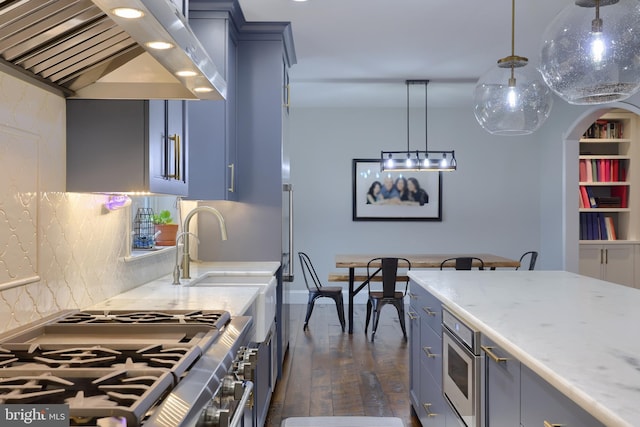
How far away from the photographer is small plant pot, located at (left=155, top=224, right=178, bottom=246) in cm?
342

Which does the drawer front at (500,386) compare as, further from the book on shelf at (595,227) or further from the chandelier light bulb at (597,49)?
the book on shelf at (595,227)

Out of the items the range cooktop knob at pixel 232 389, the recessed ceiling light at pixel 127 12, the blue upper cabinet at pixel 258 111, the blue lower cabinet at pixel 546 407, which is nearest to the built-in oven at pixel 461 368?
the blue lower cabinet at pixel 546 407

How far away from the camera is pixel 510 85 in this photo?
8.46 ft

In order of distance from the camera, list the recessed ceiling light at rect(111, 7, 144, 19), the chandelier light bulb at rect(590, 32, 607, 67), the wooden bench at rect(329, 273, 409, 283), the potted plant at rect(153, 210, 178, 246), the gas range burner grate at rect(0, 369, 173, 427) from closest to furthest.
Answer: the gas range burner grate at rect(0, 369, 173, 427), the recessed ceiling light at rect(111, 7, 144, 19), the chandelier light bulb at rect(590, 32, 607, 67), the potted plant at rect(153, 210, 178, 246), the wooden bench at rect(329, 273, 409, 283)

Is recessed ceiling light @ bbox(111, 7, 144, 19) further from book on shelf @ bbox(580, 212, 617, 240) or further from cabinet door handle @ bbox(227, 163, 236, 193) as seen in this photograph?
book on shelf @ bbox(580, 212, 617, 240)

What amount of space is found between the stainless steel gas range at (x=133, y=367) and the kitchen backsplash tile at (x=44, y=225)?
0.39ft

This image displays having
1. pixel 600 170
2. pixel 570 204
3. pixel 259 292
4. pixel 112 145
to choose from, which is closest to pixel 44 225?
pixel 112 145

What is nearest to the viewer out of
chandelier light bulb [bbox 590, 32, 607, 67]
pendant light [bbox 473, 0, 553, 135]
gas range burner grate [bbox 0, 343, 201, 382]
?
gas range burner grate [bbox 0, 343, 201, 382]

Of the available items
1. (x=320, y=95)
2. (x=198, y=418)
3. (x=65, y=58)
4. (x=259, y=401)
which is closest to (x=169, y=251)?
(x=259, y=401)

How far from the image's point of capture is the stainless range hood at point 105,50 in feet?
4.34

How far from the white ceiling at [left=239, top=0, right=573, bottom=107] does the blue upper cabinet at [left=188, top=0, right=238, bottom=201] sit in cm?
23

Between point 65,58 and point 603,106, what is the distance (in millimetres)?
4911

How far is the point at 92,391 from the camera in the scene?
1.13 metres

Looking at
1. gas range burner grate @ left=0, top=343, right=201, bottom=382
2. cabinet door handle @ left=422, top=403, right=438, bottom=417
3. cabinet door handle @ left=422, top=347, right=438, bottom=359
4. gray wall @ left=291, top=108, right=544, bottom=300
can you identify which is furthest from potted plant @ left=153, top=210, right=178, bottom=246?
gray wall @ left=291, top=108, right=544, bottom=300
